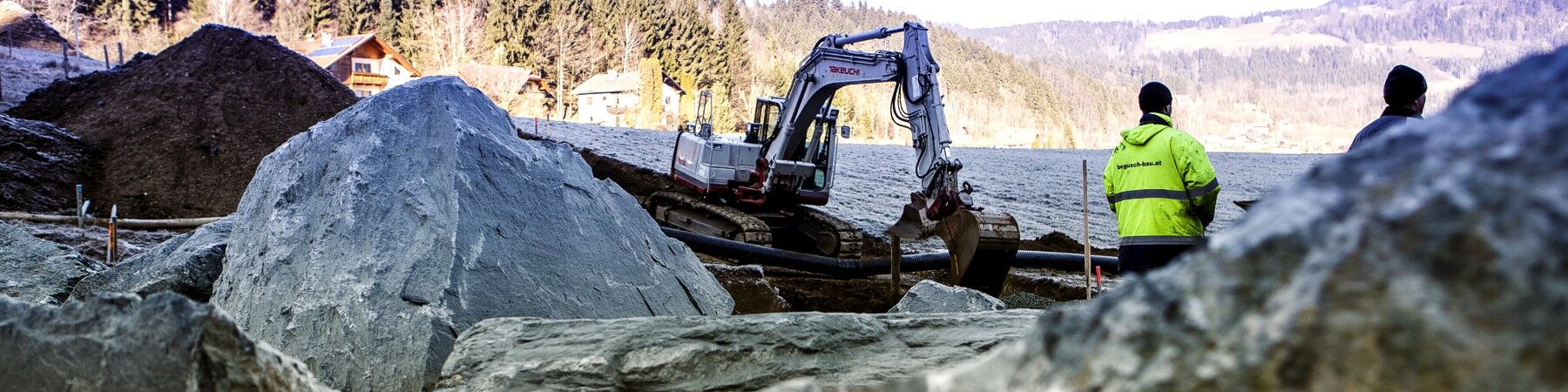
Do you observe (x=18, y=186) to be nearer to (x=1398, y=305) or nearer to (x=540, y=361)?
(x=540, y=361)

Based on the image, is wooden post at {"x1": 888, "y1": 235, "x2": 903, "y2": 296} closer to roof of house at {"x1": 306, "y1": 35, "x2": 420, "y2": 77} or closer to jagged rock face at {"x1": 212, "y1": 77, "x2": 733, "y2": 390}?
jagged rock face at {"x1": 212, "y1": 77, "x2": 733, "y2": 390}

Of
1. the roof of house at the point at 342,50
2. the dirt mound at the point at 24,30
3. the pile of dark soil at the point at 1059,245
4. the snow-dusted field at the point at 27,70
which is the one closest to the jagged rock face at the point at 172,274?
the pile of dark soil at the point at 1059,245

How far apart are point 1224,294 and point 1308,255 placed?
8cm

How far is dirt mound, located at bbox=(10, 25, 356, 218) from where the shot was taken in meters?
15.7

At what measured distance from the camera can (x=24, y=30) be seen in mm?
32375

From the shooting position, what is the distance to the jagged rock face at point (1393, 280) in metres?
0.74

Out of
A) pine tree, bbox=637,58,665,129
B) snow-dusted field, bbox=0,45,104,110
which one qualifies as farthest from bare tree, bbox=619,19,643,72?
snow-dusted field, bbox=0,45,104,110

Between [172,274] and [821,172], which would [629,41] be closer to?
[821,172]

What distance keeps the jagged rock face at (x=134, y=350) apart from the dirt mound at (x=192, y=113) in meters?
14.5

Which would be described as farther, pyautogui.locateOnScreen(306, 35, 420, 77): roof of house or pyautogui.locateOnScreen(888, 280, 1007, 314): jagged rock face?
pyautogui.locateOnScreen(306, 35, 420, 77): roof of house

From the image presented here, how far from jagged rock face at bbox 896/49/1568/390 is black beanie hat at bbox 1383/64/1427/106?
4040 mm

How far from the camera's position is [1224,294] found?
2.87ft

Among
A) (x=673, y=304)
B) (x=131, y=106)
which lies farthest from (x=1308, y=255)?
(x=131, y=106)

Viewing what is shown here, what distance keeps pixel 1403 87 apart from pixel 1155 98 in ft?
3.44
